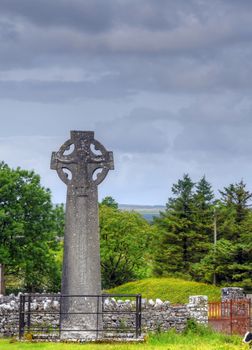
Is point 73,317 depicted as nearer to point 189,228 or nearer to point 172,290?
point 172,290

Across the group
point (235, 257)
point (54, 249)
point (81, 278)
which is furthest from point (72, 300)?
point (54, 249)

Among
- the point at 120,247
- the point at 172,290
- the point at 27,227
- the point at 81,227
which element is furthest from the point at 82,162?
the point at 120,247

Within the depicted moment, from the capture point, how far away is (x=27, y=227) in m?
71.2

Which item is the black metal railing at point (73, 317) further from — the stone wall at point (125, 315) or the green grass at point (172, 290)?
the green grass at point (172, 290)

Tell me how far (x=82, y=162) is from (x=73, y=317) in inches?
183

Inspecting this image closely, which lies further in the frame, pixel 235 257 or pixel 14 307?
pixel 235 257

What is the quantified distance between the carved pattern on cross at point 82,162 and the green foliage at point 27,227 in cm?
4061

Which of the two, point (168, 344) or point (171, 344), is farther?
point (171, 344)

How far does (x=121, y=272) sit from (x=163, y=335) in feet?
190

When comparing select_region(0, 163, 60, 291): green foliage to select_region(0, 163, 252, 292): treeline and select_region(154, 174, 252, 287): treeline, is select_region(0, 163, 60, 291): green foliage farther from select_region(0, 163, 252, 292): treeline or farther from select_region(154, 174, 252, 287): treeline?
select_region(154, 174, 252, 287): treeline

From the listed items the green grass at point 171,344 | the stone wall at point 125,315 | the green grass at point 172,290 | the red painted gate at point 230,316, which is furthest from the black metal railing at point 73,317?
the green grass at point 172,290

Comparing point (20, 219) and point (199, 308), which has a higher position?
point (20, 219)

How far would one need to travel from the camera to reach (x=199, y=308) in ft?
108

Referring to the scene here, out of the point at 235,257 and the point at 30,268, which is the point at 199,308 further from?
the point at 30,268
